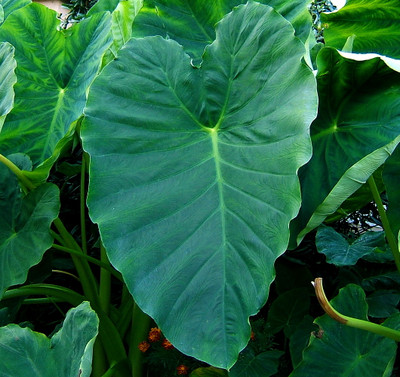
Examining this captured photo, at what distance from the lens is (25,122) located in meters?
1.51

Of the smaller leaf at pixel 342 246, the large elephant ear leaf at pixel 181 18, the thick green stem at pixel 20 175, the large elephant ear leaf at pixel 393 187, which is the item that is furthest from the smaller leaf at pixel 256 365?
the large elephant ear leaf at pixel 181 18

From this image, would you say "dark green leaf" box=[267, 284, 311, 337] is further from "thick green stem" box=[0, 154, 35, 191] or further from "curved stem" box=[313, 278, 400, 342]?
"thick green stem" box=[0, 154, 35, 191]

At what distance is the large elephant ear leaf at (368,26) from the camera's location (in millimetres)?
1425

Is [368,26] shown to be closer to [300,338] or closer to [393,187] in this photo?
[393,187]

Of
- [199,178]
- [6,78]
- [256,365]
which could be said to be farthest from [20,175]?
[256,365]

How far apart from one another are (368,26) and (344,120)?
0.38 metres

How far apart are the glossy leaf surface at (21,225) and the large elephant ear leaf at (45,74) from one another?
0.38 feet

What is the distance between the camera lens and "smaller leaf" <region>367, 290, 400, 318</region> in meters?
1.25

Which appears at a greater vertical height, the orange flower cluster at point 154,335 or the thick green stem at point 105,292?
the orange flower cluster at point 154,335

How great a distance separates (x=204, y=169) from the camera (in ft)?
3.62

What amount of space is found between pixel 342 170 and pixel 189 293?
42cm

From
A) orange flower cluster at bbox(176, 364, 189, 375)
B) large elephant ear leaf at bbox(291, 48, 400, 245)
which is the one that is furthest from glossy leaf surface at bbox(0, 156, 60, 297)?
large elephant ear leaf at bbox(291, 48, 400, 245)

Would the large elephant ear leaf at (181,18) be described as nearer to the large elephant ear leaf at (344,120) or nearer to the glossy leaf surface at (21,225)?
the large elephant ear leaf at (344,120)

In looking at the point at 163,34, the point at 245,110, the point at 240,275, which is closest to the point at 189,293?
the point at 240,275
